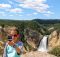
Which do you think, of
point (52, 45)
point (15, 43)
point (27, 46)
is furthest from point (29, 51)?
point (15, 43)

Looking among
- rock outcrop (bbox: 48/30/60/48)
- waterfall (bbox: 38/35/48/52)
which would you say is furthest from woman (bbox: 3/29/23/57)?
waterfall (bbox: 38/35/48/52)

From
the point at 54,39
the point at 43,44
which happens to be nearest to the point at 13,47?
the point at 54,39

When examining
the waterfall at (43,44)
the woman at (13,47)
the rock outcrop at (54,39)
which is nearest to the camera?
the woman at (13,47)

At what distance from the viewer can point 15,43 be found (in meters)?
6.73

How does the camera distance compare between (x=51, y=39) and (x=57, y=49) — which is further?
(x=51, y=39)

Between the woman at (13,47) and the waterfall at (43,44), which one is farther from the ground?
the woman at (13,47)

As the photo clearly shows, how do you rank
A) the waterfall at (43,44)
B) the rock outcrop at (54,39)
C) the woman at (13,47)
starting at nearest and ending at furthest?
1. the woman at (13,47)
2. the rock outcrop at (54,39)
3. the waterfall at (43,44)

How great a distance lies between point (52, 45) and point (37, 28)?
216 centimetres

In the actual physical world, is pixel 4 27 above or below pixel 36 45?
above

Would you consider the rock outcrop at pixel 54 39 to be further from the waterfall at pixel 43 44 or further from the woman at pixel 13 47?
the woman at pixel 13 47

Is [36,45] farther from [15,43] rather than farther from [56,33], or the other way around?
[15,43]

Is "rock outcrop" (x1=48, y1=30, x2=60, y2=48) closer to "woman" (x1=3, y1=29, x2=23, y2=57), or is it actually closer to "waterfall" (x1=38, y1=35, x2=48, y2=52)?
"waterfall" (x1=38, y1=35, x2=48, y2=52)

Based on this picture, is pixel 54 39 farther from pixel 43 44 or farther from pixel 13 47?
pixel 13 47

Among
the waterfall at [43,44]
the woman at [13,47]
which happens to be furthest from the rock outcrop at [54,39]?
the woman at [13,47]
